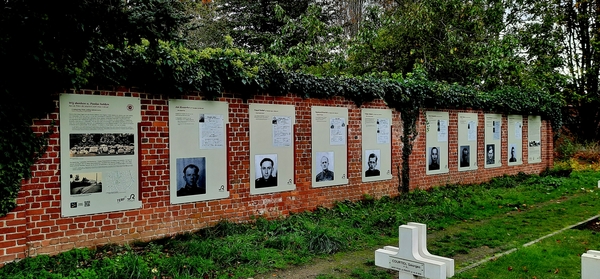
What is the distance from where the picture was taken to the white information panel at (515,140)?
1531 cm

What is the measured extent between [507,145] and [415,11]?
19.2 ft

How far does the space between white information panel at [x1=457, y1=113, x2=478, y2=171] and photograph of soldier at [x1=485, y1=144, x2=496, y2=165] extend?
79 cm

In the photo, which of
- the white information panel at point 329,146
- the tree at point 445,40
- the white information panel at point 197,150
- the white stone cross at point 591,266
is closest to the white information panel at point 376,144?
the white information panel at point 329,146

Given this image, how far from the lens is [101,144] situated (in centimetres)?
624

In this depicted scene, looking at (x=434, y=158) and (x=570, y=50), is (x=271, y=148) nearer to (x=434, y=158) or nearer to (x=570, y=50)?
(x=434, y=158)

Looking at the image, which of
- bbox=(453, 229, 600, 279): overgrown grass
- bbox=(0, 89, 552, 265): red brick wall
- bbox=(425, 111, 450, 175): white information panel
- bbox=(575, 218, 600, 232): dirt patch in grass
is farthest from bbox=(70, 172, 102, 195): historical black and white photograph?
bbox=(425, 111, 450, 175): white information panel

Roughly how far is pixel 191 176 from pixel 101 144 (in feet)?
5.21

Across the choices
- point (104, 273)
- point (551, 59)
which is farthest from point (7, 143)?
point (551, 59)

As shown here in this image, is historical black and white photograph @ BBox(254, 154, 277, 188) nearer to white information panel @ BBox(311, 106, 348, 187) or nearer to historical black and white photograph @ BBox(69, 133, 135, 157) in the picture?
white information panel @ BBox(311, 106, 348, 187)

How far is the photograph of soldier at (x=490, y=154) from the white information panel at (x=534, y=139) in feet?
8.64

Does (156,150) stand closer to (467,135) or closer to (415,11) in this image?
(467,135)

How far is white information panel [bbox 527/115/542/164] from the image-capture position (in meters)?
16.3

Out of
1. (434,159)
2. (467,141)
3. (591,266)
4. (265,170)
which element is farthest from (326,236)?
(467,141)

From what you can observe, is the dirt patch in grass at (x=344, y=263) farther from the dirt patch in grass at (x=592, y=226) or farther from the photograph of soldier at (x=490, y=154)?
the photograph of soldier at (x=490, y=154)
